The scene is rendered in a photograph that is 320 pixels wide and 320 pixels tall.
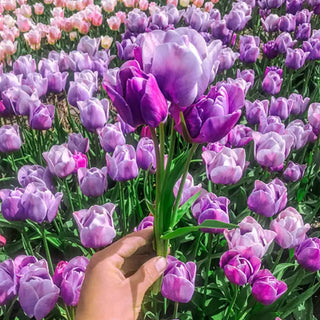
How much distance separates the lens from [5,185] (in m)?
2.47

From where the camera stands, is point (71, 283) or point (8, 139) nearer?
point (71, 283)

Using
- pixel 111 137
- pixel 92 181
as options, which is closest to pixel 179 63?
pixel 92 181

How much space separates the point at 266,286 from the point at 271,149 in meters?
0.58

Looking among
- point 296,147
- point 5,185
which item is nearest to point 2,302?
point 5,185

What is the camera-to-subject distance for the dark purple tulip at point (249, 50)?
114 inches

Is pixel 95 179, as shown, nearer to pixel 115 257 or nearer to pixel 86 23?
pixel 115 257

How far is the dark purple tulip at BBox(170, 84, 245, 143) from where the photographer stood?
953mm

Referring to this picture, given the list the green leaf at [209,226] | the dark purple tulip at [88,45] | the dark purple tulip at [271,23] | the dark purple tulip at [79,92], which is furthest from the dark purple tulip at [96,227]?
the dark purple tulip at [271,23]

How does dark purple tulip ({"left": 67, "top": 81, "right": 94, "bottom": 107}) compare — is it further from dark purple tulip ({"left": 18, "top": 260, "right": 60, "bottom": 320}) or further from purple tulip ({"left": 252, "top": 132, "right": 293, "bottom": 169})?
dark purple tulip ({"left": 18, "top": 260, "right": 60, "bottom": 320})

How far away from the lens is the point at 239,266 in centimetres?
135

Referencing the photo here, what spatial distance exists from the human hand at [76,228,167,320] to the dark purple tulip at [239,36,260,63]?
2003 mm

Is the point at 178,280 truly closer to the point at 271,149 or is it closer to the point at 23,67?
the point at 271,149

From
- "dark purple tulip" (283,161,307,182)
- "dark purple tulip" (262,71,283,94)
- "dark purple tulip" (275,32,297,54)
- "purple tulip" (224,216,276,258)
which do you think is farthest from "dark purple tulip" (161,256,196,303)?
"dark purple tulip" (275,32,297,54)

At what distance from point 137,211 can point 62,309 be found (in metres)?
0.54
